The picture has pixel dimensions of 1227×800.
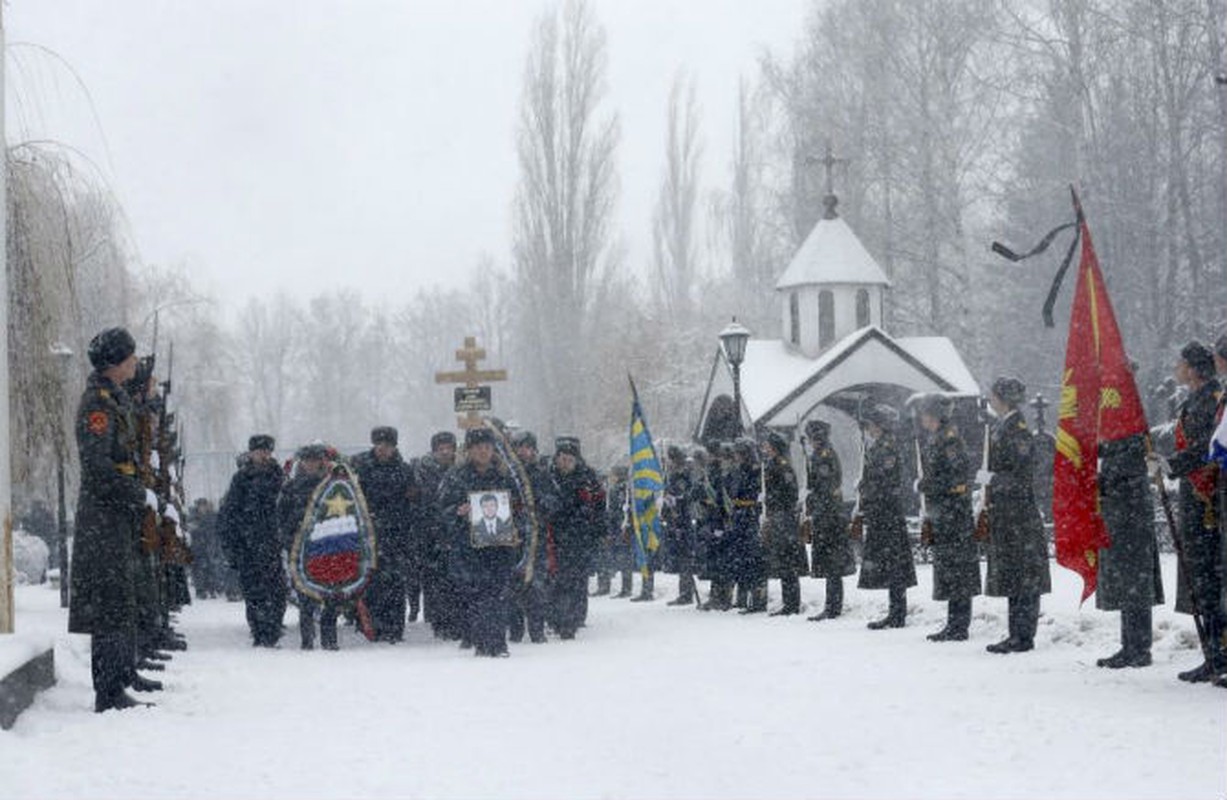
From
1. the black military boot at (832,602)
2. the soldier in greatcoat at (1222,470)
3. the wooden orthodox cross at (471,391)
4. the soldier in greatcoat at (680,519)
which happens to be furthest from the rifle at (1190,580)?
the wooden orthodox cross at (471,391)

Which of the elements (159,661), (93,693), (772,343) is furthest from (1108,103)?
(93,693)

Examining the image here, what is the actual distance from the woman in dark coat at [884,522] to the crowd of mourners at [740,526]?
2cm

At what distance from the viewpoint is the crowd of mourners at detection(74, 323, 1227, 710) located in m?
10.2

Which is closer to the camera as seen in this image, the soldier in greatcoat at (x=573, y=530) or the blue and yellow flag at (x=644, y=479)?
the soldier in greatcoat at (x=573, y=530)

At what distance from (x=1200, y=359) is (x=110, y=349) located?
20.4 ft

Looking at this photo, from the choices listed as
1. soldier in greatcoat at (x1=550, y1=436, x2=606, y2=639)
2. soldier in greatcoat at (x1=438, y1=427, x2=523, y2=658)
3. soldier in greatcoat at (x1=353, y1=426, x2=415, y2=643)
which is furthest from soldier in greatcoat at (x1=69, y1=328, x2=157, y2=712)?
soldier in greatcoat at (x1=353, y1=426, x2=415, y2=643)

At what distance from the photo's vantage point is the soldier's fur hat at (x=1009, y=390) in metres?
12.3

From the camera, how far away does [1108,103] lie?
4066 centimetres

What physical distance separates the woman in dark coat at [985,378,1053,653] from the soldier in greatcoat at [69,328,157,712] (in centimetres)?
605

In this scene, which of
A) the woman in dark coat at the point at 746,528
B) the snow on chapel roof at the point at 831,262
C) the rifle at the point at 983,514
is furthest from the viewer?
the snow on chapel roof at the point at 831,262

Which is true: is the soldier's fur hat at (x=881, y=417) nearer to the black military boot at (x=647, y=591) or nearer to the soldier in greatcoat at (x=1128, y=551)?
the soldier in greatcoat at (x=1128, y=551)

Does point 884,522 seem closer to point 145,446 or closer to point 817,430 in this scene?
point 817,430

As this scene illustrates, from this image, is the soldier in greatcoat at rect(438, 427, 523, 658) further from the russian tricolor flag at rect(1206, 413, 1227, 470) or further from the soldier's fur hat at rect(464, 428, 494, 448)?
the russian tricolor flag at rect(1206, 413, 1227, 470)

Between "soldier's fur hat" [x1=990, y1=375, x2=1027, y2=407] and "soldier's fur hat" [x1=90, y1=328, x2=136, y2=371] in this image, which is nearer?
"soldier's fur hat" [x1=90, y1=328, x2=136, y2=371]
